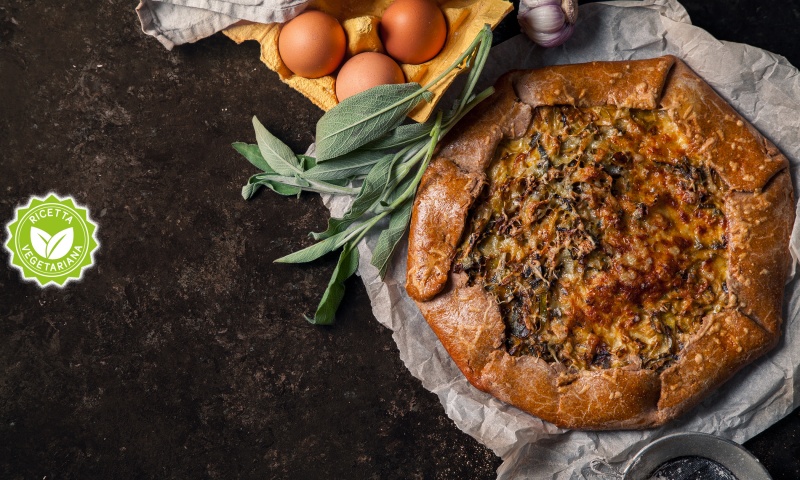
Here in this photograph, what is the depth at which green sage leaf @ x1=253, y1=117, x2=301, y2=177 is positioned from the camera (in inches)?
101

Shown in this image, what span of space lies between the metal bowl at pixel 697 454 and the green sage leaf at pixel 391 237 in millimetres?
1190

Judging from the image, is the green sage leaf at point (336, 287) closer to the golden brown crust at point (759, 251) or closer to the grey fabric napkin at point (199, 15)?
the grey fabric napkin at point (199, 15)

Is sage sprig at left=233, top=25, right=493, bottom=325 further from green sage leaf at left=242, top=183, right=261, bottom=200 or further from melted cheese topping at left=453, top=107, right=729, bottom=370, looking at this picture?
melted cheese topping at left=453, top=107, right=729, bottom=370

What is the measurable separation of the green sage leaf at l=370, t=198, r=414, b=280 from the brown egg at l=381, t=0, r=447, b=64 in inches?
22.5

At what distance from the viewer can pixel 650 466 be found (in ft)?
7.83

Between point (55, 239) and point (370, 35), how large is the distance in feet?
5.57

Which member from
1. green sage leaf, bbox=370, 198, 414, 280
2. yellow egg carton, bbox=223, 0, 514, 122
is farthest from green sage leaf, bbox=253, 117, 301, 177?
green sage leaf, bbox=370, 198, 414, 280

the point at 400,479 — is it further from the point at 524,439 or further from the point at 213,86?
the point at 213,86

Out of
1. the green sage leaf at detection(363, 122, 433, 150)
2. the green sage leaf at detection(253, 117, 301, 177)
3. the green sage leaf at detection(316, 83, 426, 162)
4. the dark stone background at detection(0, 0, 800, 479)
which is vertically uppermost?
the green sage leaf at detection(316, 83, 426, 162)

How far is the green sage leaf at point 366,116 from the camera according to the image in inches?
89.3

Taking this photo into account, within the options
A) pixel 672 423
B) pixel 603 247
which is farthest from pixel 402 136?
pixel 672 423

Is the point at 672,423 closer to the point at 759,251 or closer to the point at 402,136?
the point at 759,251

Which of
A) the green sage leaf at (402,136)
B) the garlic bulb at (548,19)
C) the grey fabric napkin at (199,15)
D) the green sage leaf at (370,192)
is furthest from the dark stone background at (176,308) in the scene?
the garlic bulb at (548,19)

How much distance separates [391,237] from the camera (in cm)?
249
